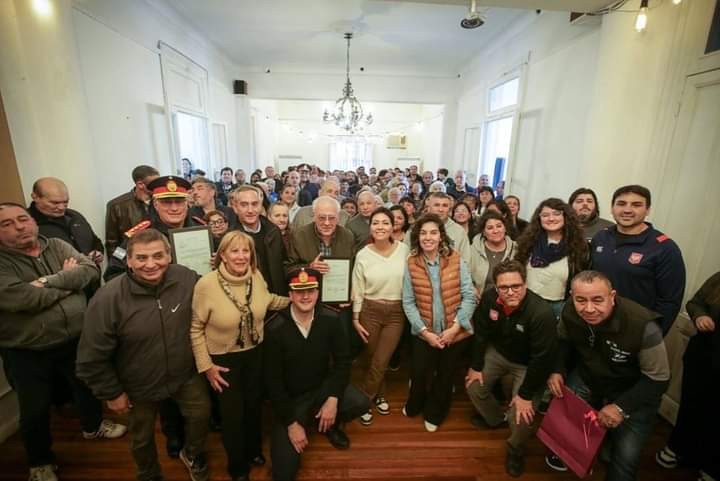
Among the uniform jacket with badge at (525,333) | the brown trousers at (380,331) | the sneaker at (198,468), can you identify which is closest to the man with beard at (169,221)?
the sneaker at (198,468)

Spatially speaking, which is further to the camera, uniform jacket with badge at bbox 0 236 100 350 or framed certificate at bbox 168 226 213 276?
framed certificate at bbox 168 226 213 276

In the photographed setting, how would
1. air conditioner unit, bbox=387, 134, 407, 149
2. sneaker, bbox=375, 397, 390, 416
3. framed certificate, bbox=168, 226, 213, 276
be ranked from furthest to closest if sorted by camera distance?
air conditioner unit, bbox=387, 134, 407, 149 < sneaker, bbox=375, 397, 390, 416 < framed certificate, bbox=168, 226, 213, 276

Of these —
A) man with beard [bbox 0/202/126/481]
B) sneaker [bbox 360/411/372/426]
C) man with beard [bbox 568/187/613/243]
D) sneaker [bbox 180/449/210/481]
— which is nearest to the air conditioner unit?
man with beard [bbox 568/187/613/243]

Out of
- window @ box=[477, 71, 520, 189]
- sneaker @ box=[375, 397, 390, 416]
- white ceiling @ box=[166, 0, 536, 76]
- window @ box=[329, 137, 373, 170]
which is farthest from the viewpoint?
window @ box=[329, 137, 373, 170]

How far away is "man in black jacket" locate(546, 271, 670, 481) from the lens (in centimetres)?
172

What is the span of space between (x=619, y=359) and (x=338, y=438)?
1.87 m

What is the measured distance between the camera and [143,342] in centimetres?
164

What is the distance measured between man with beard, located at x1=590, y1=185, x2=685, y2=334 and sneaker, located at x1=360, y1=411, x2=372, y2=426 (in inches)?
81.6

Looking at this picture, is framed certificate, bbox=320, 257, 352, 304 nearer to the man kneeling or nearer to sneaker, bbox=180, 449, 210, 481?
the man kneeling

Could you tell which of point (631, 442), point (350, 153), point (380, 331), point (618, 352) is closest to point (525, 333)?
point (618, 352)

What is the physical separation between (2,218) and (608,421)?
357cm

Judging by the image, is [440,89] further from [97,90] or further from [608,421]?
[608,421]

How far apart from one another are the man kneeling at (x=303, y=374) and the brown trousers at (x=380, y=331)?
0.30 metres

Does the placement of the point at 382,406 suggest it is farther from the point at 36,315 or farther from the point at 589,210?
the point at 589,210
